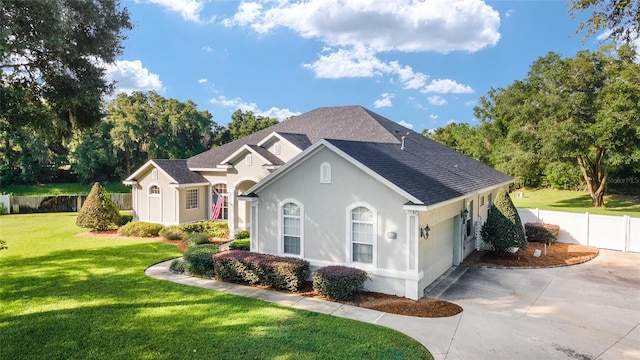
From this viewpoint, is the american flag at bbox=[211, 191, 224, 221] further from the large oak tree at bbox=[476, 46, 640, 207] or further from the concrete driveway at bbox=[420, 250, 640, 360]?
the large oak tree at bbox=[476, 46, 640, 207]

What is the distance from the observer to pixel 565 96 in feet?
108

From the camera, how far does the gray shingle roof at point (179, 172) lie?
22781mm

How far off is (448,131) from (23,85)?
2474 inches

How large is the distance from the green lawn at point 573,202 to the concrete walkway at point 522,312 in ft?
70.8

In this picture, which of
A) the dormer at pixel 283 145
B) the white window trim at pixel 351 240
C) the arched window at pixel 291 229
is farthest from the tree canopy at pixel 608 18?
the dormer at pixel 283 145

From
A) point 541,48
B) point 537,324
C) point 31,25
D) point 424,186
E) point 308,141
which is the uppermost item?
point 541,48

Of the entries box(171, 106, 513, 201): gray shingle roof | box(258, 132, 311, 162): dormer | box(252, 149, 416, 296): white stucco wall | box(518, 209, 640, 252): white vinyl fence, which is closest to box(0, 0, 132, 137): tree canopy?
box(252, 149, 416, 296): white stucco wall

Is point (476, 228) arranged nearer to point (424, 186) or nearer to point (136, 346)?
point (424, 186)

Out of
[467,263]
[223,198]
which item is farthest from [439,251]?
[223,198]

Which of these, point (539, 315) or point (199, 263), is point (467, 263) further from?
point (199, 263)

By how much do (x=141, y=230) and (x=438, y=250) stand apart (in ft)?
50.2

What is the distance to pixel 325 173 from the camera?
12062 millimetres

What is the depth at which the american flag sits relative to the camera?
23375 millimetres

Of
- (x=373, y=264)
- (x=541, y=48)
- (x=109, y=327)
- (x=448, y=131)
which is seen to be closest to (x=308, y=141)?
(x=373, y=264)
